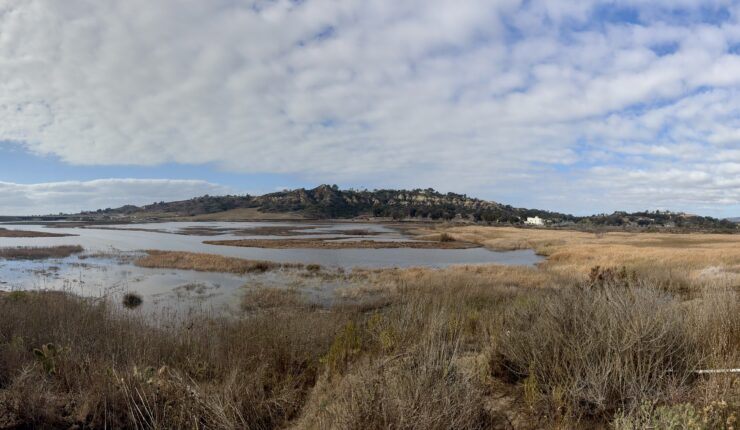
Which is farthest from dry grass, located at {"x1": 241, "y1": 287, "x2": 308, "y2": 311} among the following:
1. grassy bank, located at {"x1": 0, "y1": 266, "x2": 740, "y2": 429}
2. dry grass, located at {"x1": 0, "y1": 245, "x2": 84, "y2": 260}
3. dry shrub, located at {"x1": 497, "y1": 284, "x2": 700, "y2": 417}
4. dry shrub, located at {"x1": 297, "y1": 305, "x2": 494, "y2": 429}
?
dry grass, located at {"x1": 0, "y1": 245, "x2": 84, "y2": 260}

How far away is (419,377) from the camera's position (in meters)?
4.81

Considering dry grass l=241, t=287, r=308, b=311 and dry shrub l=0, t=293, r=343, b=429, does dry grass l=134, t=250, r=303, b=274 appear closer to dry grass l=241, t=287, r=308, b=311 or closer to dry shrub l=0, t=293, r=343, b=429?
dry grass l=241, t=287, r=308, b=311

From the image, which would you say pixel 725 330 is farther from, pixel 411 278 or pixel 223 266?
pixel 223 266

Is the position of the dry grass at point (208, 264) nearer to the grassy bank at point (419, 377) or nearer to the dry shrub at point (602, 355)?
the grassy bank at point (419, 377)

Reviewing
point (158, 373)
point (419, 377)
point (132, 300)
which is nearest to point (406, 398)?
point (419, 377)

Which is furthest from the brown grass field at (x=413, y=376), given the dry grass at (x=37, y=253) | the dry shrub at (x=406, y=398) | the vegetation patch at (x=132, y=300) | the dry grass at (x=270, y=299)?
the dry grass at (x=37, y=253)

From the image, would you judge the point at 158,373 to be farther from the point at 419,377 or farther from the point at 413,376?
the point at 419,377

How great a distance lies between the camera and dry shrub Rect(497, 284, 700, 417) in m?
5.00

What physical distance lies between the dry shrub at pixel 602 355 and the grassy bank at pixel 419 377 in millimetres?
25

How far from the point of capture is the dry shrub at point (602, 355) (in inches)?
197

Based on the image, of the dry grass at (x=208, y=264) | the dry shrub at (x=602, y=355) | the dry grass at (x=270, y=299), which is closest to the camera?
the dry shrub at (x=602, y=355)

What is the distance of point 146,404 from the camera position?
592cm

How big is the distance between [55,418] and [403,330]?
5.30 metres

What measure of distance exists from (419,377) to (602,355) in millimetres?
2495
